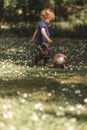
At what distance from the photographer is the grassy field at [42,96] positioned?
984 cm

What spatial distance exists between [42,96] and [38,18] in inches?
1036

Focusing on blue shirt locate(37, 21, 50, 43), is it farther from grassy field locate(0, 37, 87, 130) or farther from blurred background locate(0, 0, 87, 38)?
blurred background locate(0, 0, 87, 38)

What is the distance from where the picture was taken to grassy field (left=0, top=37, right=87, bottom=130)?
9836 millimetres

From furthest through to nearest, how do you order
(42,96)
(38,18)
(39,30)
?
(38,18) → (39,30) → (42,96)

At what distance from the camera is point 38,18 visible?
38.2 metres

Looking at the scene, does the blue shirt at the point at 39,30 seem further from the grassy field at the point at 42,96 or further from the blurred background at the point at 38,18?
the blurred background at the point at 38,18

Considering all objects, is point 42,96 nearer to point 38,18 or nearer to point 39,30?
point 39,30

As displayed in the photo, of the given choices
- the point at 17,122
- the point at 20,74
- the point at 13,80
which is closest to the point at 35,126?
the point at 17,122

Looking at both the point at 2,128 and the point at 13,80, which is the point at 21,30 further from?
the point at 2,128

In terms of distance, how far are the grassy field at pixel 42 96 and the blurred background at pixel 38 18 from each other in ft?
54.4

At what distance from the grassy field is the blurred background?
653 inches

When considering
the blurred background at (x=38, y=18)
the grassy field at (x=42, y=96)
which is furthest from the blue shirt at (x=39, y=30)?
the blurred background at (x=38, y=18)

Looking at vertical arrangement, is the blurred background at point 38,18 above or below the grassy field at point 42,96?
below

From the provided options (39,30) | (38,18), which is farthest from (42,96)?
(38,18)
